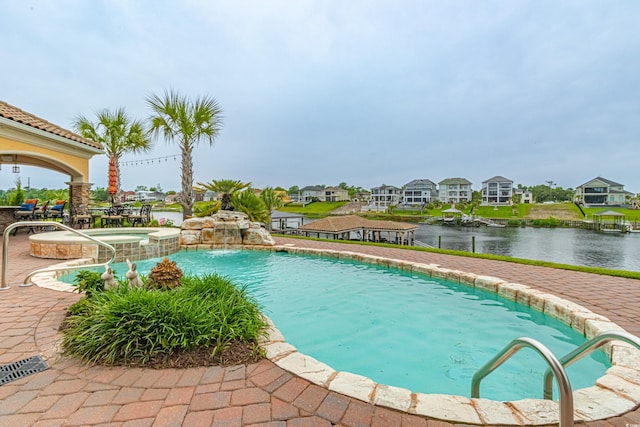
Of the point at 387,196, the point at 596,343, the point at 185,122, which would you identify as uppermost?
the point at 185,122

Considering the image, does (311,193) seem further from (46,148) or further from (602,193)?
(46,148)

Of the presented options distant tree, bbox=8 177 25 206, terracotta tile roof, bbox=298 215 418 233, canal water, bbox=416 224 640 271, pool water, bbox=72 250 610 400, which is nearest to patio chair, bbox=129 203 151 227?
distant tree, bbox=8 177 25 206

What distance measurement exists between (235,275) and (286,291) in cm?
191

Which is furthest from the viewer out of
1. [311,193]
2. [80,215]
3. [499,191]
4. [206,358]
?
[311,193]

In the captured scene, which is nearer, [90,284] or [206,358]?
[206,358]

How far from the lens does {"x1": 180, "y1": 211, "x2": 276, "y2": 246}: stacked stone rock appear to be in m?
10.1

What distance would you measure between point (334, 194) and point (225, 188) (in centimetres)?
6623

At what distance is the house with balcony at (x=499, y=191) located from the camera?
67.2m

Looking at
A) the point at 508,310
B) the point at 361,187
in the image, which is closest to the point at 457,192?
the point at 361,187

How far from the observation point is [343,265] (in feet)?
24.8

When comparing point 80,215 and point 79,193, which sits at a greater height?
point 79,193

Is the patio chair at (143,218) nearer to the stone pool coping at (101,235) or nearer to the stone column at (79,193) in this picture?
the stone column at (79,193)

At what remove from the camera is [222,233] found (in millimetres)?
10336

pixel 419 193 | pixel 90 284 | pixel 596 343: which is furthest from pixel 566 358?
pixel 419 193
